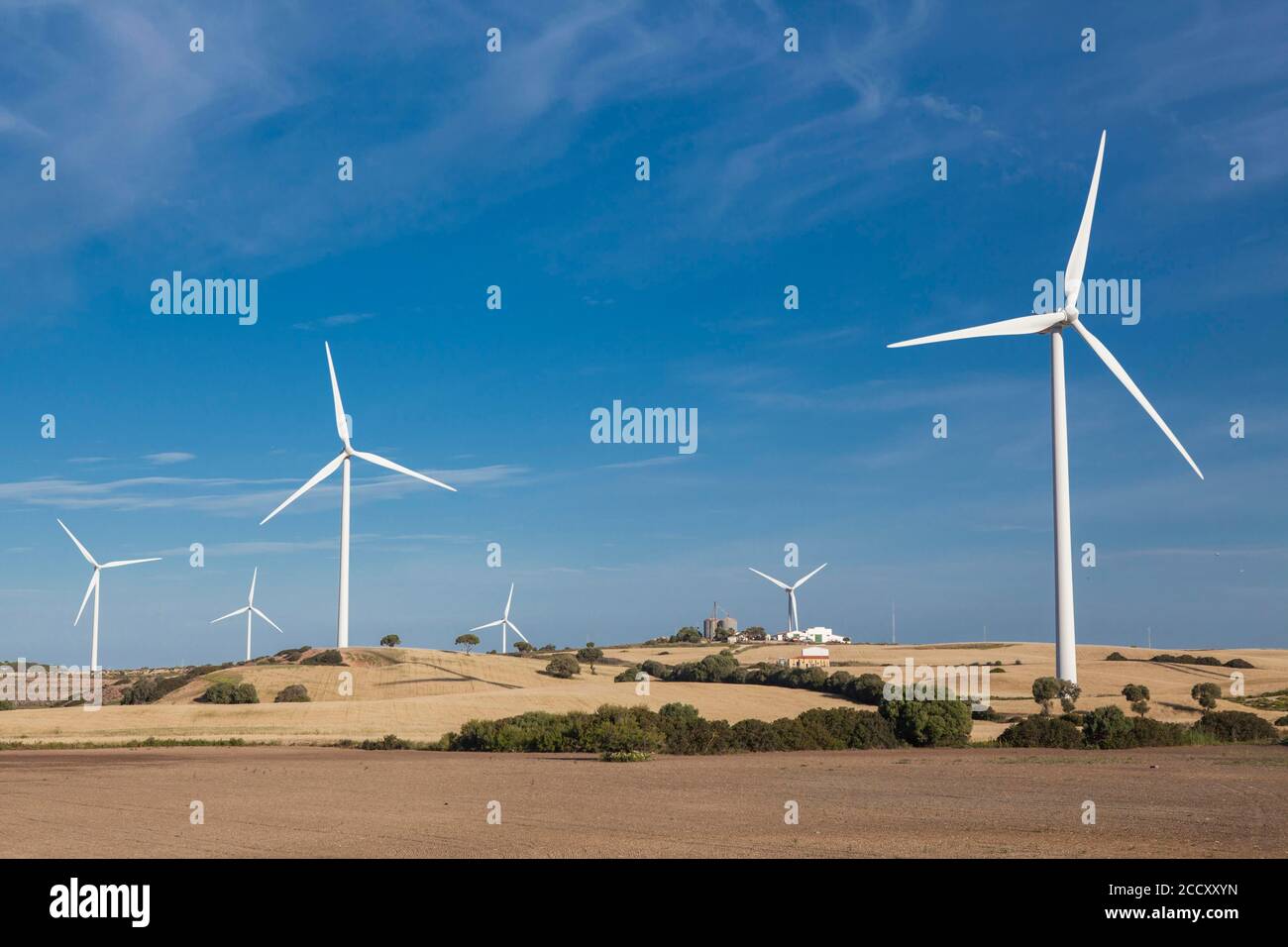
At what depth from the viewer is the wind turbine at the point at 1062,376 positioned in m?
56.3

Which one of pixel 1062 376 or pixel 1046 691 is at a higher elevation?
pixel 1062 376

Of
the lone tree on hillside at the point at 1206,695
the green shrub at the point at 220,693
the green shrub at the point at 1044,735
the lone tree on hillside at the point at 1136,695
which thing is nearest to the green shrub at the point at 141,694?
the green shrub at the point at 220,693

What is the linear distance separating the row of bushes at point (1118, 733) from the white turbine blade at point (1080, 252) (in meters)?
23.2

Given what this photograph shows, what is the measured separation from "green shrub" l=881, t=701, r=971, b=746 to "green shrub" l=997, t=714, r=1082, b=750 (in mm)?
1613

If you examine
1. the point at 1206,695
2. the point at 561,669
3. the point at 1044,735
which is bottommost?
the point at 561,669

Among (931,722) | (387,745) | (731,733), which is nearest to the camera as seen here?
(731,733)

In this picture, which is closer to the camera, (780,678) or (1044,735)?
(1044,735)

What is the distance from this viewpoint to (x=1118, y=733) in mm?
42688

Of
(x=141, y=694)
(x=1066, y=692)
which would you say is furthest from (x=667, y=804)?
(x=141, y=694)

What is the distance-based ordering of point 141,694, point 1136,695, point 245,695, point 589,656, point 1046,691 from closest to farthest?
point 1046,691
point 1136,695
point 245,695
point 141,694
point 589,656

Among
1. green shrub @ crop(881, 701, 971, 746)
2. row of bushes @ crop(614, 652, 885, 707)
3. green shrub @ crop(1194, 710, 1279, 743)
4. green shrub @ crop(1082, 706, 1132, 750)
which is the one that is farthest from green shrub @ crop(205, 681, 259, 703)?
green shrub @ crop(1194, 710, 1279, 743)

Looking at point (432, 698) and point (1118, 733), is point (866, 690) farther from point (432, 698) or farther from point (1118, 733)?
point (1118, 733)

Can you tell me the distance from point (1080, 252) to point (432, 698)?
43.4 meters

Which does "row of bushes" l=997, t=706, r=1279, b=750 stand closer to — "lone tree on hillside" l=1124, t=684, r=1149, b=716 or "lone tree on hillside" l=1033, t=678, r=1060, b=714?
"lone tree on hillside" l=1033, t=678, r=1060, b=714
